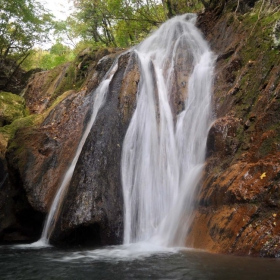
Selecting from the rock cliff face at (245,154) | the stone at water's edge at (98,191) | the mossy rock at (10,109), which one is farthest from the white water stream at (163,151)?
the mossy rock at (10,109)

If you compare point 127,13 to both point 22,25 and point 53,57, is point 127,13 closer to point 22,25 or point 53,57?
point 22,25

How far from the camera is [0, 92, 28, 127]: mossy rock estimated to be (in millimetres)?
11930

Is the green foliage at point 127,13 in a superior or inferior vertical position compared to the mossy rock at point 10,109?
superior

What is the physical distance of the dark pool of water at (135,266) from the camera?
11.4ft

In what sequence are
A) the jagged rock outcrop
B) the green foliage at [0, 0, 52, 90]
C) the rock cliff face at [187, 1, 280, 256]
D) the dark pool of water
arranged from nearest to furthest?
the dark pool of water < the rock cliff face at [187, 1, 280, 256] < the jagged rock outcrop < the green foliage at [0, 0, 52, 90]

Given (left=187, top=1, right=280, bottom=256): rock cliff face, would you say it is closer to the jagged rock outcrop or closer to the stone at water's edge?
the stone at water's edge

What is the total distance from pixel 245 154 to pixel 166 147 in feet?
6.77

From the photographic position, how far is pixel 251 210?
452 cm

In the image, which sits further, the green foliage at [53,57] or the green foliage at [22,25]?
the green foliage at [53,57]

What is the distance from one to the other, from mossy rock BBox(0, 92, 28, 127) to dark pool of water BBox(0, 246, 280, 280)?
7.75 metres

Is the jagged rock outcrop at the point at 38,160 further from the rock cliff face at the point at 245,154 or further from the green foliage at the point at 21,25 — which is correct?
the green foliage at the point at 21,25

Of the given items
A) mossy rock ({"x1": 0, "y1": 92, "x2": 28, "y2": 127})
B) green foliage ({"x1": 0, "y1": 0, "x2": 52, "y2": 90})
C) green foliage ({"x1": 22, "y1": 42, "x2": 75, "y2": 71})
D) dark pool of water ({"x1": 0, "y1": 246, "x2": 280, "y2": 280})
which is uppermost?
green foliage ({"x1": 22, "y1": 42, "x2": 75, "y2": 71})

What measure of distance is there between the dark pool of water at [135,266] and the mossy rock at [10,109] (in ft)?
25.4

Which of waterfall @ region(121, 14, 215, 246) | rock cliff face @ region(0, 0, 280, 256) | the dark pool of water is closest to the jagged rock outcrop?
rock cliff face @ region(0, 0, 280, 256)
